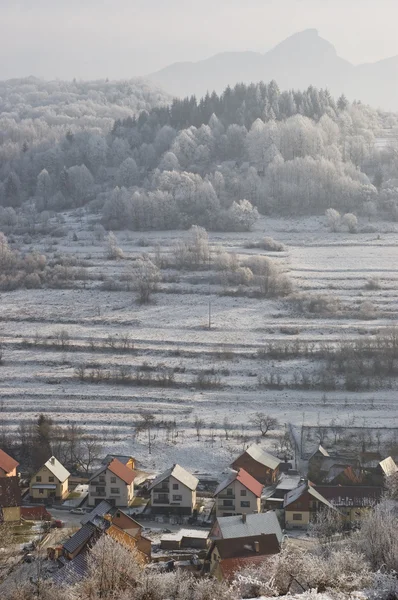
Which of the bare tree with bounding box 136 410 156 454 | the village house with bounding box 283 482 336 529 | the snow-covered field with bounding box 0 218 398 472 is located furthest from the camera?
the snow-covered field with bounding box 0 218 398 472

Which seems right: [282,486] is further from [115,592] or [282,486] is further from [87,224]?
[87,224]

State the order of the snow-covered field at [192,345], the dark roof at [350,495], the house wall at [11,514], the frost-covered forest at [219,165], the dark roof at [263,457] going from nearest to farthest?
the house wall at [11,514] < the dark roof at [350,495] < the dark roof at [263,457] < the snow-covered field at [192,345] < the frost-covered forest at [219,165]

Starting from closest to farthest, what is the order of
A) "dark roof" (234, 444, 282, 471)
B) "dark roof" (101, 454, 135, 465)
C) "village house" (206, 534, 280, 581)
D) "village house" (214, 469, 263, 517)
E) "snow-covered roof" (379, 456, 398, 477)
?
"village house" (206, 534, 280, 581), "village house" (214, 469, 263, 517), "snow-covered roof" (379, 456, 398, 477), "dark roof" (234, 444, 282, 471), "dark roof" (101, 454, 135, 465)

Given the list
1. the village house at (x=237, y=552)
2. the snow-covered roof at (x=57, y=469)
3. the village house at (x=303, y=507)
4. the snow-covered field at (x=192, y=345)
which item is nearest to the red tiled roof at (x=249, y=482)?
the village house at (x=303, y=507)

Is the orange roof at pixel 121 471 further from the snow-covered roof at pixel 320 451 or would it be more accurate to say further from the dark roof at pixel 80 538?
the snow-covered roof at pixel 320 451

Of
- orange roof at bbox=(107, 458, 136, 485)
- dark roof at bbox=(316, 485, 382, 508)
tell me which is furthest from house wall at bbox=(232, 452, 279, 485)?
orange roof at bbox=(107, 458, 136, 485)

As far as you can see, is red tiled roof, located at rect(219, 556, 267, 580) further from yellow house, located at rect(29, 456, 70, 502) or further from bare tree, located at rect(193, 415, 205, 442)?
bare tree, located at rect(193, 415, 205, 442)
